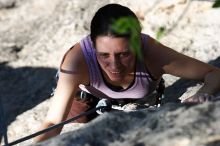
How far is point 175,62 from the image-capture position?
2.63m

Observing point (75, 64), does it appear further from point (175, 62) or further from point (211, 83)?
point (211, 83)

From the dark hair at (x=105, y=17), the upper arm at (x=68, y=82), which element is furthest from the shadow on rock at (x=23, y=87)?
the dark hair at (x=105, y=17)

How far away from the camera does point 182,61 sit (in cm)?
262

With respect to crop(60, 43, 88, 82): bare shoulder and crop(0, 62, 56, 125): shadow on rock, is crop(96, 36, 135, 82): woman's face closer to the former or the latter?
crop(60, 43, 88, 82): bare shoulder

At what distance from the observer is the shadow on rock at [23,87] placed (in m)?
4.28

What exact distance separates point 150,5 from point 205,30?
49 centimetres

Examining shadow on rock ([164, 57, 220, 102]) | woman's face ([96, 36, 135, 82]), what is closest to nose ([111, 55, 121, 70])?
woman's face ([96, 36, 135, 82])

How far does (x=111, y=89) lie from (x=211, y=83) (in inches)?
22.9

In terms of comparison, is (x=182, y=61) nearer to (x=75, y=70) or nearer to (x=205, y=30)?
(x=75, y=70)

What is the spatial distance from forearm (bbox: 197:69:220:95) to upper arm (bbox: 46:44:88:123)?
561 mm

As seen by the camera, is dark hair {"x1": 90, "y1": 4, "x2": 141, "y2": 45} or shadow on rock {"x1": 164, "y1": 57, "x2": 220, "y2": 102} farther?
shadow on rock {"x1": 164, "y1": 57, "x2": 220, "y2": 102}

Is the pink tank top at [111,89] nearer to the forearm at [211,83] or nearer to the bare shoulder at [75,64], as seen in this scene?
the bare shoulder at [75,64]

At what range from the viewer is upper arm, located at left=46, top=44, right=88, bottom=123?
100.0 inches

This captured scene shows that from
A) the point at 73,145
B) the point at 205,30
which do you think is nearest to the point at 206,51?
the point at 205,30
